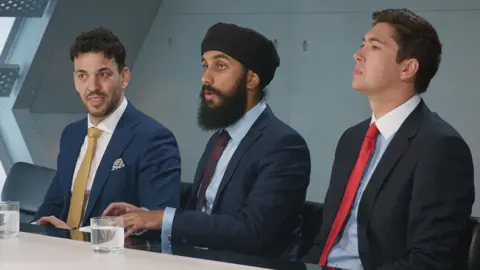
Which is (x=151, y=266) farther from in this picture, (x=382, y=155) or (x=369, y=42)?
(x=369, y=42)

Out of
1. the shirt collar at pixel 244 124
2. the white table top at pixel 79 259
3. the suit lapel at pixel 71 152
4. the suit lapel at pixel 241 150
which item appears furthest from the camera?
the suit lapel at pixel 71 152

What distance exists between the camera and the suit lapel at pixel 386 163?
8.94 ft

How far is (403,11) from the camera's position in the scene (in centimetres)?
290

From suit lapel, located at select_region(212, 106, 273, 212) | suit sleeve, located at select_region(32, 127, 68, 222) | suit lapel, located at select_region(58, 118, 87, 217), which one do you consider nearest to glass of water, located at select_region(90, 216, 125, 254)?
suit lapel, located at select_region(212, 106, 273, 212)

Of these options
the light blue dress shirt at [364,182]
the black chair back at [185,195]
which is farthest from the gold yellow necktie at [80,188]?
the light blue dress shirt at [364,182]

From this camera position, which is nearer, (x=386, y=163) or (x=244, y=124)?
(x=386, y=163)

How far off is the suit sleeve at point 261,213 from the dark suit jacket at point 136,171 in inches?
15.4

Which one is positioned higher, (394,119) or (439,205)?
(394,119)

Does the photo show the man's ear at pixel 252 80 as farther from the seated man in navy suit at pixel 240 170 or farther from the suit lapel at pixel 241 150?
the suit lapel at pixel 241 150

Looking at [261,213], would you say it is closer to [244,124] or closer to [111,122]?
[244,124]

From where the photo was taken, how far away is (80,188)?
3.51 meters

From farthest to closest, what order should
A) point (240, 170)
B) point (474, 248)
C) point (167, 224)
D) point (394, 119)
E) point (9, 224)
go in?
point (240, 170), point (167, 224), point (394, 119), point (9, 224), point (474, 248)

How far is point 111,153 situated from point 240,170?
0.56m

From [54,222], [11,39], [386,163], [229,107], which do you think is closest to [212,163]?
[229,107]
